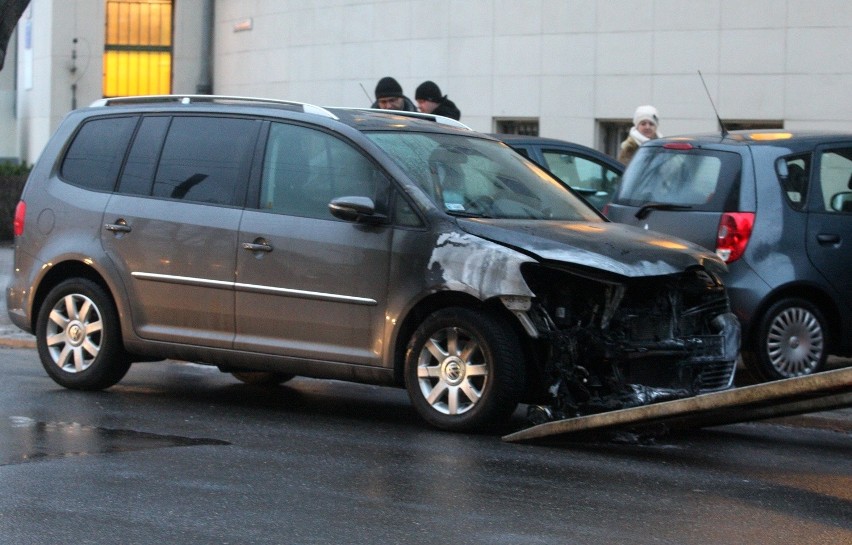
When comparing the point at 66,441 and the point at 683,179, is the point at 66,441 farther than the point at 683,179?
No

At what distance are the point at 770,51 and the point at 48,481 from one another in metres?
13.6

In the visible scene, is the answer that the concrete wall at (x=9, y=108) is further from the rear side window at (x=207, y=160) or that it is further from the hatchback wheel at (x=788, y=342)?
the hatchback wheel at (x=788, y=342)

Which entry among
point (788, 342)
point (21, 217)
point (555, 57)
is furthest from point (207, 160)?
point (555, 57)

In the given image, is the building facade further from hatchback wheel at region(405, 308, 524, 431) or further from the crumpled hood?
hatchback wheel at region(405, 308, 524, 431)

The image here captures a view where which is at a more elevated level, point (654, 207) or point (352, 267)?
point (654, 207)

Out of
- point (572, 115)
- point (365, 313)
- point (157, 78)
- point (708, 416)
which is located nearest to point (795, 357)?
point (708, 416)

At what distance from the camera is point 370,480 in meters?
6.48

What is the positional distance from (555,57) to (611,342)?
A: 1365 centimetres

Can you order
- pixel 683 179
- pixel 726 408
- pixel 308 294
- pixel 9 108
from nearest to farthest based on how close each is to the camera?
pixel 726 408 < pixel 308 294 < pixel 683 179 < pixel 9 108

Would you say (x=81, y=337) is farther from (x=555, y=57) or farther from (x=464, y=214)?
(x=555, y=57)

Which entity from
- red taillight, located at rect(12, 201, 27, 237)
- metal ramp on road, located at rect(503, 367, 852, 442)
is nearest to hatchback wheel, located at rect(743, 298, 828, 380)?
metal ramp on road, located at rect(503, 367, 852, 442)

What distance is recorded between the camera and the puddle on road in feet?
22.9

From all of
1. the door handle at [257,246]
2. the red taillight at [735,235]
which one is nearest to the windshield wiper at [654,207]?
the red taillight at [735,235]

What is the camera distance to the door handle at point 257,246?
27.5ft
